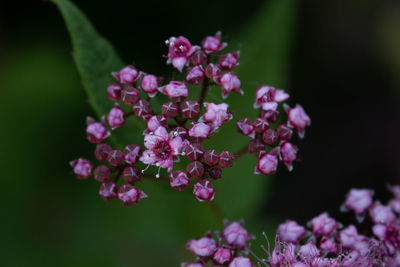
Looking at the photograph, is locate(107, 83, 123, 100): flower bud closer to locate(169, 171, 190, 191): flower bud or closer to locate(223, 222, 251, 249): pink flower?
locate(169, 171, 190, 191): flower bud

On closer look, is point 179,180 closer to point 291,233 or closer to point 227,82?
point 227,82

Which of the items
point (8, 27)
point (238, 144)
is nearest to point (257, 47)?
point (238, 144)

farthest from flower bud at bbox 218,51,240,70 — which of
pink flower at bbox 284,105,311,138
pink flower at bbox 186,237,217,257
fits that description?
pink flower at bbox 186,237,217,257

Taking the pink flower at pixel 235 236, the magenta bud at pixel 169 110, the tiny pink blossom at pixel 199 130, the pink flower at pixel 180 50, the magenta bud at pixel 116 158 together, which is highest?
the pink flower at pixel 180 50

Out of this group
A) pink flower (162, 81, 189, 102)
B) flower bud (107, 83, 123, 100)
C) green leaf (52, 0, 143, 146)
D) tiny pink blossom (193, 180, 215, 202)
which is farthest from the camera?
Result: green leaf (52, 0, 143, 146)

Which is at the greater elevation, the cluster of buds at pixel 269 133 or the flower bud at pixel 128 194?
the cluster of buds at pixel 269 133

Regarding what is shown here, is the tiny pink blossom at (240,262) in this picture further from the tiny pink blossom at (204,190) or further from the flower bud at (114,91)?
the flower bud at (114,91)

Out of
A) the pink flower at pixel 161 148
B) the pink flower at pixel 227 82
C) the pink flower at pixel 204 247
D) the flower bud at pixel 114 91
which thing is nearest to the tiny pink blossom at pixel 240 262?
the pink flower at pixel 204 247
